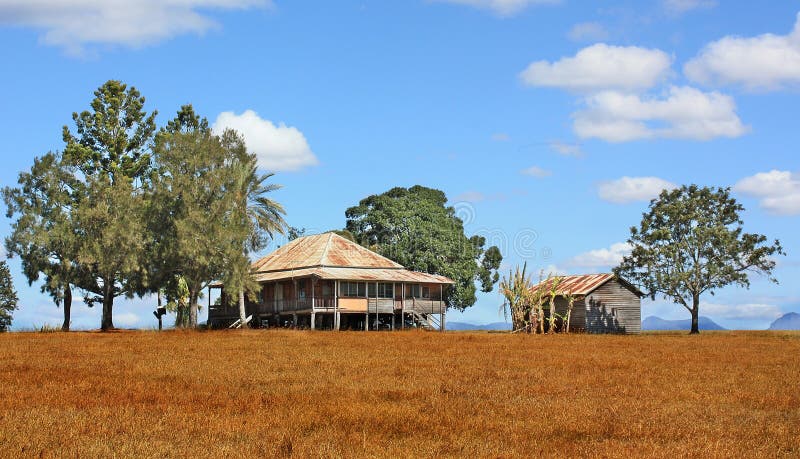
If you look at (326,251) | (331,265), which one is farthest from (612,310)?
(326,251)

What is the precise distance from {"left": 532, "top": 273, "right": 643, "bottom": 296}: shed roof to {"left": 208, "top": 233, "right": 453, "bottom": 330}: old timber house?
8.13 metres

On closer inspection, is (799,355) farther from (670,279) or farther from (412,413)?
(670,279)

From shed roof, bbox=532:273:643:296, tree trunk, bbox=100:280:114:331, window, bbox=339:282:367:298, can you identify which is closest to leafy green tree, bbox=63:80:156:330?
tree trunk, bbox=100:280:114:331

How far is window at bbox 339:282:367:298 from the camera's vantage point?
58750mm

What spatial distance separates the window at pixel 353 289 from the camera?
58.8 metres

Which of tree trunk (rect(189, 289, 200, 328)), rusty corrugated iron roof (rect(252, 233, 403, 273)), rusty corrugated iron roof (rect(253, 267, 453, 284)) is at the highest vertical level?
rusty corrugated iron roof (rect(252, 233, 403, 273))

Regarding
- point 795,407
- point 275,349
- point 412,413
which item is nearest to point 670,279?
point 275,349

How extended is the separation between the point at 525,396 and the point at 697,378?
6700 mm

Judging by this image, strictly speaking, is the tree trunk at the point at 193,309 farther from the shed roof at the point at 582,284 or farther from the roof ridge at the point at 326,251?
the shed roof at the point at 582,284

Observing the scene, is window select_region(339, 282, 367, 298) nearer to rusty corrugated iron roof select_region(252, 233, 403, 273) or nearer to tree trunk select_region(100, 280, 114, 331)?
rusty corrugated iron roof select_region(252, 233, 403, 273)

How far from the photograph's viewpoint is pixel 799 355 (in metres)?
31.9

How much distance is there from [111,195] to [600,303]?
1403 inches

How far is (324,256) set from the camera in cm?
5981

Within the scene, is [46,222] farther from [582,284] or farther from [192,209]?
[582,284]
